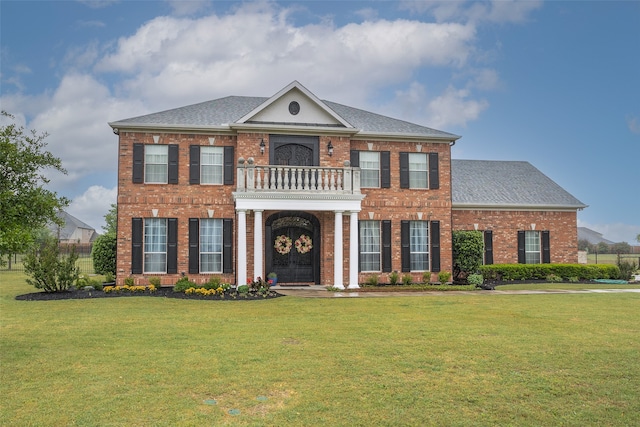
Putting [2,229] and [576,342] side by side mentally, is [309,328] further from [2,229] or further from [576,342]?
[2,229]

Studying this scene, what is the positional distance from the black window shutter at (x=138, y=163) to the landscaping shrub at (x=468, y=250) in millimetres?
13379

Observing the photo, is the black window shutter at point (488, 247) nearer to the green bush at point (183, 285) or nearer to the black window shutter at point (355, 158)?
the black window shutter at point (355, 158)

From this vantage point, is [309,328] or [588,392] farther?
[309,328]

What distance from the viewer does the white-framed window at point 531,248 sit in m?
25.4

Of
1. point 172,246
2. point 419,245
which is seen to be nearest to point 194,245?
point 172,246

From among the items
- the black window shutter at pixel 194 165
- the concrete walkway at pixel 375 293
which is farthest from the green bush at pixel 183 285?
the black window shutter at pixel 194 165

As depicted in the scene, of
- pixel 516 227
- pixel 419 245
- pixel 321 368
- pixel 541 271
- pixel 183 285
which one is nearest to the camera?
pixel 321 368

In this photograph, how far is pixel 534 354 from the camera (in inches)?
347

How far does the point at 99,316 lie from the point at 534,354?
1014 cm

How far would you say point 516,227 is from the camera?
999 inches

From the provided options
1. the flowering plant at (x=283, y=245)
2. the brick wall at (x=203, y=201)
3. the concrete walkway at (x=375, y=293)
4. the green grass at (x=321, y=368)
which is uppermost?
the brick wall at (x=203, y=201)

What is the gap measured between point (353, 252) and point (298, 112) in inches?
236

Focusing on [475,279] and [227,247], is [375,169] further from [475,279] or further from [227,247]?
[227,247]

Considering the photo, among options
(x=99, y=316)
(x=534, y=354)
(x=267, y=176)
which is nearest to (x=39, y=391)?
(x=99, y=316)
